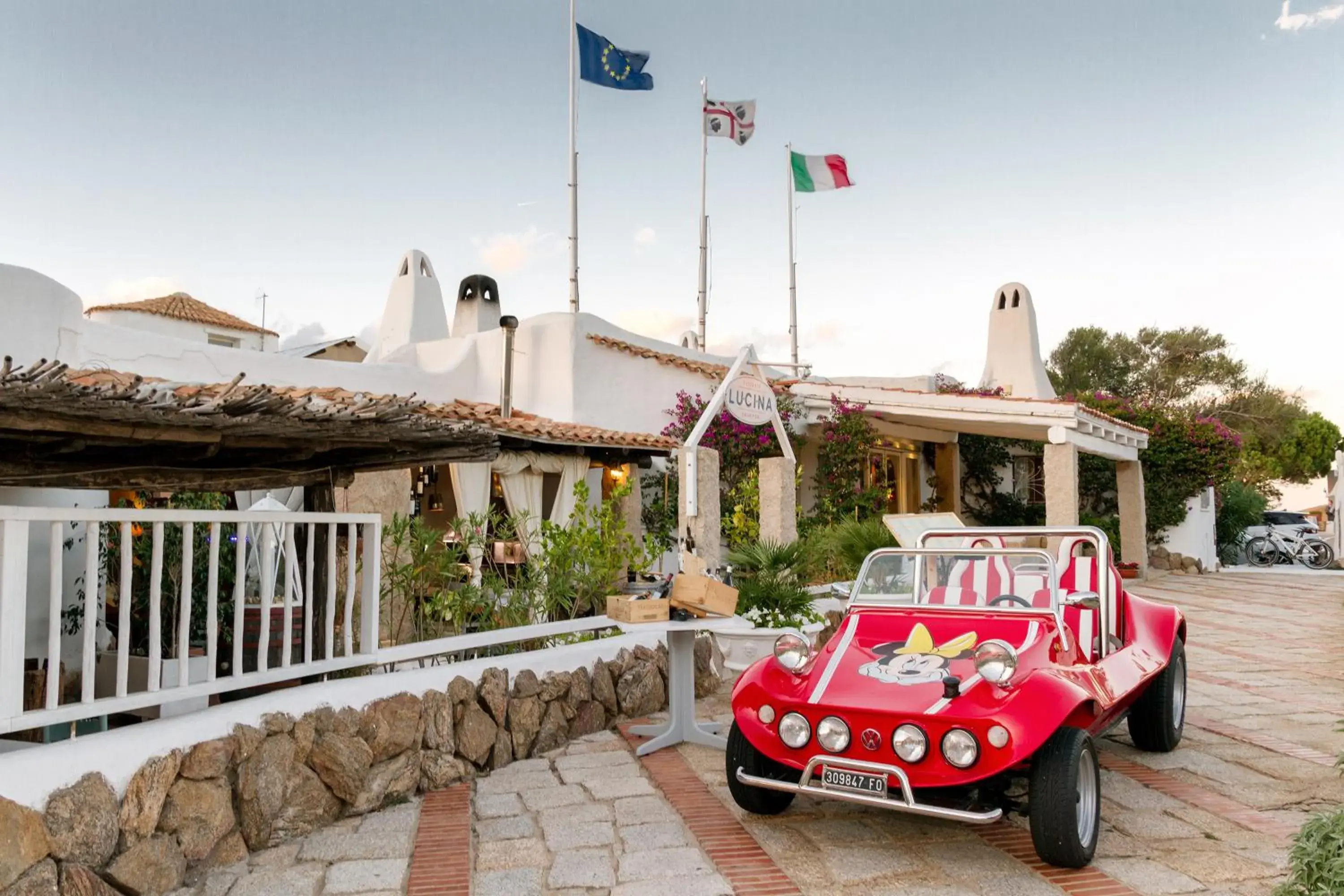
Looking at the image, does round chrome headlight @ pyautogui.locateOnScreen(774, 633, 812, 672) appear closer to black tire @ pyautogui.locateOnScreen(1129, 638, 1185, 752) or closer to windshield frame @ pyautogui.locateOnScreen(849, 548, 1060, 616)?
windshield frame @ pyautogui.locateOnScreen(849, 548, 1060, 616)

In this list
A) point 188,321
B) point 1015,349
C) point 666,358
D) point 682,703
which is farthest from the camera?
point 188,321

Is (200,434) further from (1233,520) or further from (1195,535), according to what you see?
(1233,520)

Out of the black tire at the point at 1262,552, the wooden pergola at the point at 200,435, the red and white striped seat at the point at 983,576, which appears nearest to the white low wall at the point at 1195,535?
the black tire at the point at 1262,552

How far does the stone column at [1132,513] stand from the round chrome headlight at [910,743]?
14255 mm

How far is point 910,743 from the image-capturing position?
3.81 metres

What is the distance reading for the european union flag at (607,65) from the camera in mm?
15953

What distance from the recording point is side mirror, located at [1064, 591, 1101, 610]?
455 centimetres

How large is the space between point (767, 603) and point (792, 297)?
1566cm

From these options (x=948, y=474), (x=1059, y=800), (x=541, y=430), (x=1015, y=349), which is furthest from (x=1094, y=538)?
(x=1015, y=349)

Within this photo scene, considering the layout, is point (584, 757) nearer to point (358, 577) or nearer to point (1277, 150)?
point (358, 577)

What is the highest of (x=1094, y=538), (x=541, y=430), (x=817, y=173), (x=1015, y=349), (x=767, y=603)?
(x=817, y=173)

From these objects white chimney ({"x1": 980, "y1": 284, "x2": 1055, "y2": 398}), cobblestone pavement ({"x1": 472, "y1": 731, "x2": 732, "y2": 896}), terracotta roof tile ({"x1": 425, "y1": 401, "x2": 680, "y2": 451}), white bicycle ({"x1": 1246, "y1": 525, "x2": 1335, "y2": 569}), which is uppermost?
white chimney ({"x1": 980, "y1": 284, "x2": 1055, "y2": 398})

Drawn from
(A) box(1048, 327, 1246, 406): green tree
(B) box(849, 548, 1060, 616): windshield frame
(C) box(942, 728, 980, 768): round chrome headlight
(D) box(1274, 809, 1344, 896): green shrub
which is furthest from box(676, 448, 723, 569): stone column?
(A) box(1048, 327, 1246, 406): green tree

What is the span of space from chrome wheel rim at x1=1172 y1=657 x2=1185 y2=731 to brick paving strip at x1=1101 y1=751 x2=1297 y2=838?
452 mm
